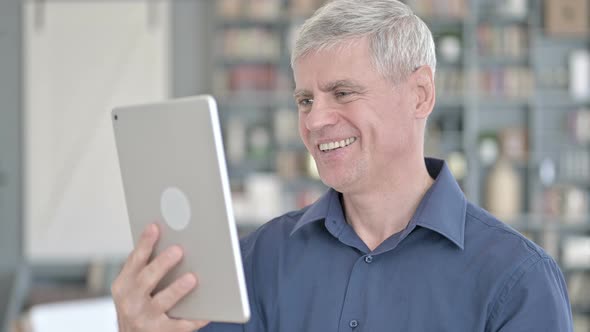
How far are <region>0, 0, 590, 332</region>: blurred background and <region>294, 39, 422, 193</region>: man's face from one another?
478 centimetres

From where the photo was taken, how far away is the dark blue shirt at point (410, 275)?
1.47 m

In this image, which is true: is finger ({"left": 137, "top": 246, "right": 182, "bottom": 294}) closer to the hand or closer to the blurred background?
the hand

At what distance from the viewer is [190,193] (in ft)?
4.61

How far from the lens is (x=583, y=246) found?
6531 mm

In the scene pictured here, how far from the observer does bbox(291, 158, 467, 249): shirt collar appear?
1.58 metres

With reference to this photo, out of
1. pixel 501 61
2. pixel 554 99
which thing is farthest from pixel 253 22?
pixel 554 99

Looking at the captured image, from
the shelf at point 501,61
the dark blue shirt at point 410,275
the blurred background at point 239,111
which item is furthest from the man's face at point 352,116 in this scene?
the shelf at point 501,61

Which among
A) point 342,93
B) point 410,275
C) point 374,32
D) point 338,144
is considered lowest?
point 410,275

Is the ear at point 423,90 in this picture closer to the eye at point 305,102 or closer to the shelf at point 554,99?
the eye at point 305,102

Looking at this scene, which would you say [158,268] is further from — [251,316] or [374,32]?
[374,32]

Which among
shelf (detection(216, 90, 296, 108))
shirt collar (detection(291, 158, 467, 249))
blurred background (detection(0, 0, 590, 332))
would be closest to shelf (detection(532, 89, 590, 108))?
blurred background (detection(0, 0, 590, 332))

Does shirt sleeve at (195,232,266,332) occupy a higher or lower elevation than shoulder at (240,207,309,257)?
lower

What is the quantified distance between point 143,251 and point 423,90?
0.66 meters

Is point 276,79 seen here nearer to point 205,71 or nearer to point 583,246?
point 205,71
